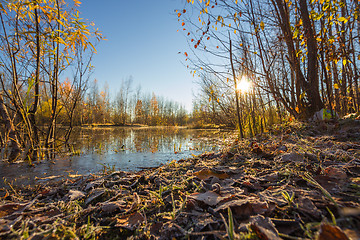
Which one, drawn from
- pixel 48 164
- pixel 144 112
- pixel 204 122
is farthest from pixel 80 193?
pixel 144 112

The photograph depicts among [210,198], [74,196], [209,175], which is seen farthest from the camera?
[209,175]

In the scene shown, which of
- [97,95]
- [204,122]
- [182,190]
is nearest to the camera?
[182,190]

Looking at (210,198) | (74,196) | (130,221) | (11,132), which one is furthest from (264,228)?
(11,132)

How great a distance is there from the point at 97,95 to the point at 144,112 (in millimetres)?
9255

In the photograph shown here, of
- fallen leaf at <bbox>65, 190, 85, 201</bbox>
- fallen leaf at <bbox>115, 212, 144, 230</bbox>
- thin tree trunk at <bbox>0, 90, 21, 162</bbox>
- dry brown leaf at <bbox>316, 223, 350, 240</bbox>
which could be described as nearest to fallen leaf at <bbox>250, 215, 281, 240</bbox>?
dry brown leaf at <bbox>316, 223, 350, 240</bbox>

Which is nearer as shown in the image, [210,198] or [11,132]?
[210,198]

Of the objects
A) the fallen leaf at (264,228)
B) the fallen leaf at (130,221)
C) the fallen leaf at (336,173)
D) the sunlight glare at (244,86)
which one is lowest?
the fallen leaf at (130,221)

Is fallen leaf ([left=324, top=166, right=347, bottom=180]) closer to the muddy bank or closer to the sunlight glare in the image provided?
the muddy bank

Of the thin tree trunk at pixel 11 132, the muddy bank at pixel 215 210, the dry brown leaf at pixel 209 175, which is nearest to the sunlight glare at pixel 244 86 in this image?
the muddy bank at pixel 215 210

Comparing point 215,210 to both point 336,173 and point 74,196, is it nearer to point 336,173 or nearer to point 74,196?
point 336,173

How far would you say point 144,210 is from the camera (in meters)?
0.86

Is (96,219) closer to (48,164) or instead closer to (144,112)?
(48,164)

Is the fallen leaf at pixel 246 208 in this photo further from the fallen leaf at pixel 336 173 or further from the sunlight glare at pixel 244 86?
the sunlight glare at pixel 244 86

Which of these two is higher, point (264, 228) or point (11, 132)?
point (11, 132)
